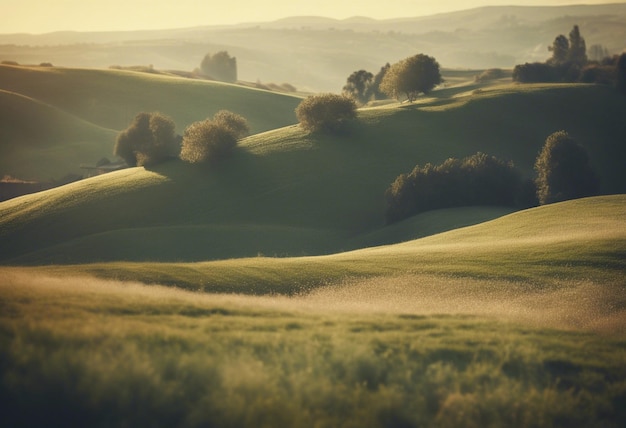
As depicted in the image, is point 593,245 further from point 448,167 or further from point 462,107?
point 462,107

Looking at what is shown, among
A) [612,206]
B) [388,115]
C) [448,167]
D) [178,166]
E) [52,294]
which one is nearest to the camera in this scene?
[52,294]

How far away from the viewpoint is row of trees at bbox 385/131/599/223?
8431 cm

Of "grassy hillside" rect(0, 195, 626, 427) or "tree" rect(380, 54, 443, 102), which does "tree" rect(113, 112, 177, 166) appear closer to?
"tree" rect(380, 54, 443, 102)

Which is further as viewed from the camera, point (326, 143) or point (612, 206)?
point (326, 143)

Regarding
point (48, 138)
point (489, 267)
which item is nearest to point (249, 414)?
point (489, 267)

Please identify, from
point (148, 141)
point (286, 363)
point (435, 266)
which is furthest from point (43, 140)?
point (286, 363)

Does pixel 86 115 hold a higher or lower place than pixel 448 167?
higher

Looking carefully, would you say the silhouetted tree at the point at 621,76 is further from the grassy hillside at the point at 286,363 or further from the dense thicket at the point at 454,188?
the grassy hillside at the point at 286,363

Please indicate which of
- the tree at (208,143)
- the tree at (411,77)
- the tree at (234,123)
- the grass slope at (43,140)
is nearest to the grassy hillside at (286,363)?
the tree at (208,143)

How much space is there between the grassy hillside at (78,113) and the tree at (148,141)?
28.3 meters

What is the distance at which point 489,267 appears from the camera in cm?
4012

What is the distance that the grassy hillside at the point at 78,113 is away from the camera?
144m

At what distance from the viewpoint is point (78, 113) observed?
606 feet

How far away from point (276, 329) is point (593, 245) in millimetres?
28828
